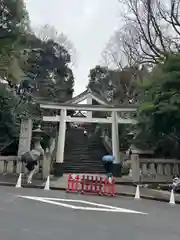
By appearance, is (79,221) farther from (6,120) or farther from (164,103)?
(6,120)

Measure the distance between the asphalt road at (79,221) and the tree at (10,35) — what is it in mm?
15443

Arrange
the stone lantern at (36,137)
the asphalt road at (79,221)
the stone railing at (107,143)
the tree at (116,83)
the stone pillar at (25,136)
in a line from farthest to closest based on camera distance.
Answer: the tree at (116,83) < the stone railing at (107,143) < the stone lantern at (36,137) < the stone pillar at (25,136) < the asphalt road at (79,221)

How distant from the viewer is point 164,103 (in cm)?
2067

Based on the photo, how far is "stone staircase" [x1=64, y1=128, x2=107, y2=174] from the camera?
29722 millimetres

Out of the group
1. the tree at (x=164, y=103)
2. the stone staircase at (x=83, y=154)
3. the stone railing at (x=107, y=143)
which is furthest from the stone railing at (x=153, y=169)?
the stone railing at (x=107, y=143)

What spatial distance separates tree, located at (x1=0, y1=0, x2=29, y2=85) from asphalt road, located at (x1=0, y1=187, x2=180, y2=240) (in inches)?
608

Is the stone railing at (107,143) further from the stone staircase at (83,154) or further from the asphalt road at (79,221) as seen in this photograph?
the asphalt road at (79,221)

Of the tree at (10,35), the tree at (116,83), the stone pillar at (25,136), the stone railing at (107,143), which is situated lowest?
the stone pillar at (25,136)

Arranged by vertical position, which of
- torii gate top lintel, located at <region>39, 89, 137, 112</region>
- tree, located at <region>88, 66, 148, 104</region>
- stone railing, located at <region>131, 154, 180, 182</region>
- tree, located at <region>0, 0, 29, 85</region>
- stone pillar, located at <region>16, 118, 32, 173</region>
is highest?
tree, located at <region>88, 66, 148, 104</region>

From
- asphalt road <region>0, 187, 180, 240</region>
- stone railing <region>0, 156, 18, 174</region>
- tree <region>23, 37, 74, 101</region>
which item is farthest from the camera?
tree <region>23, 37, 74, 101</region>

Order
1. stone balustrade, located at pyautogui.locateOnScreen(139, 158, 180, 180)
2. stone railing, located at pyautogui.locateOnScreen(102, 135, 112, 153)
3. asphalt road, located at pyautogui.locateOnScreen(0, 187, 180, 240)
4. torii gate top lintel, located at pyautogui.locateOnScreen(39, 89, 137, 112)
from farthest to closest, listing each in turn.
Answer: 1. stone railing, located at pyautogui.locateOnScreen(102, 135, 112, 153)
2. torii gate top lintel, located at pyautogui.locateOnScreen(39, 89, 137, 112)
3. stone balustrade, located at pyautogui.locateOnScreen(139, 158, 180, 180)
4. asphalt road, located at pyautogui.locateOnScreen(0, 187, 180, 240)

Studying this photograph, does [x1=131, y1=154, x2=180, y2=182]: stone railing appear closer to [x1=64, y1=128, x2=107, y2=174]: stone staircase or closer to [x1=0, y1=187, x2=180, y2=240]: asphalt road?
[x1=64, y1=128, x2=107, y2=174]: stone staircase

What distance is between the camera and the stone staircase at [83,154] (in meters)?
29.7

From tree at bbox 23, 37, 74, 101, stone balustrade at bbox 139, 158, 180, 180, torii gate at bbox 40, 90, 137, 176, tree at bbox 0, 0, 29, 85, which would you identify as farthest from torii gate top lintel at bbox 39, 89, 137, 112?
tree at bbox 23, 37, 74, 101
